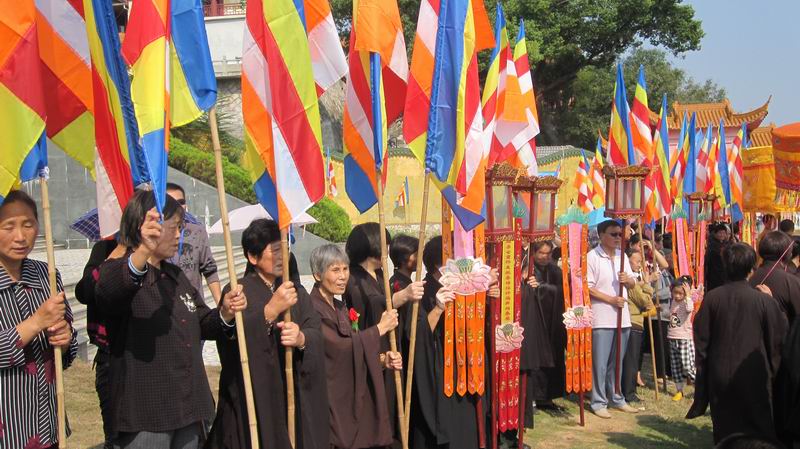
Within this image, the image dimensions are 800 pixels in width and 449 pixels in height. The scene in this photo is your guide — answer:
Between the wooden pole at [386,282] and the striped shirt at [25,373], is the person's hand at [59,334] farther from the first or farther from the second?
the wooden pole at [386,282]

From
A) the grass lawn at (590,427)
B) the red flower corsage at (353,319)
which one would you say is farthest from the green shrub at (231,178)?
the red flower corsage at (353,319)

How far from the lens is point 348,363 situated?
174 inches

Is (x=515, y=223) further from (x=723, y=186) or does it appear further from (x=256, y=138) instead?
(x=723, y=186)

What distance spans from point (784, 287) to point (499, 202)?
2169mm

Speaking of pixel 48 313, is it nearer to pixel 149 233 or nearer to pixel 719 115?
pixel 149 233

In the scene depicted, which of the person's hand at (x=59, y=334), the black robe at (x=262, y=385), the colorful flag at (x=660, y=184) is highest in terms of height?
the colorful flag at (x=660, y=184)

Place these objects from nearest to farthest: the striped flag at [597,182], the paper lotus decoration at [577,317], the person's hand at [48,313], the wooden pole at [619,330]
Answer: the person's hand at [48,313] < the paper lotus decoration at [577,317] < the wooden pole at [619,330] < the striped flag at [597,182]

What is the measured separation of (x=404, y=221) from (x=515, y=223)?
2132 cm

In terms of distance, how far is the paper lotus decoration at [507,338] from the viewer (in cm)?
555

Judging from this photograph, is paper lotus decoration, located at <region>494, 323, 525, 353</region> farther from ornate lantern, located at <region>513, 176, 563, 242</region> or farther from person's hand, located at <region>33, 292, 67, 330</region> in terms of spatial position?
person's hand, located at <region>33, 292, 67, 330</region>

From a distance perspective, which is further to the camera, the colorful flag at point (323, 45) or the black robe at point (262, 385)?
the colorful flag at point (323, 45)

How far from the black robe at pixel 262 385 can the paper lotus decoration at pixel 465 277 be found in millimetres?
1262

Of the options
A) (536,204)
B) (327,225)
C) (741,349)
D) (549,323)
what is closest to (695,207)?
(549,323)

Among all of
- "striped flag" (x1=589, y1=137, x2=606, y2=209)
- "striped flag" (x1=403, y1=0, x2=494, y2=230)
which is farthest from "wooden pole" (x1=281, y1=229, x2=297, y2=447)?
"striped flag" (x1=589, y1=137, x2=606, y2=209)
